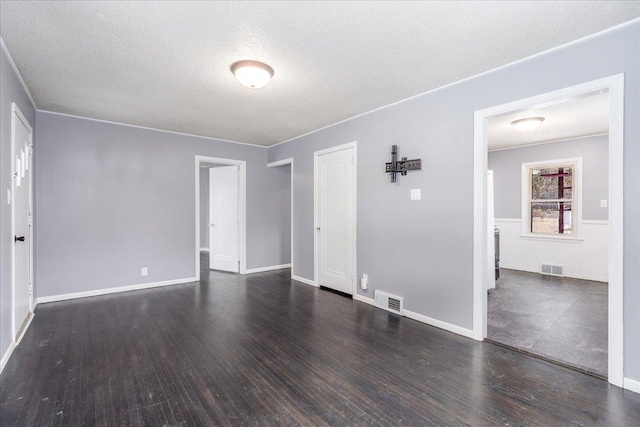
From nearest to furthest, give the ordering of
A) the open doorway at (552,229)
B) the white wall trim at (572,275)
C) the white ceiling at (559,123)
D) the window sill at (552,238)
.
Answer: the open doorway at (552,229) → the white ceiling at (559,123) → the white wall trim at (572,275) → the window sill at (552,238)

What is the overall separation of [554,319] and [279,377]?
3.17 meters

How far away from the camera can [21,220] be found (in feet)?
10.5

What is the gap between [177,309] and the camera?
3.87m

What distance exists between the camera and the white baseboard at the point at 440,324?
3041 mm

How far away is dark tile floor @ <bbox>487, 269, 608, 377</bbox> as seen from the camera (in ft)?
8.80

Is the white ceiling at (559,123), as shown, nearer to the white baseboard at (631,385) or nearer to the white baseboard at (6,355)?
the white baseboard at (631,385)

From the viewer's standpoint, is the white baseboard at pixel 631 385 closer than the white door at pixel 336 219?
A: Yes

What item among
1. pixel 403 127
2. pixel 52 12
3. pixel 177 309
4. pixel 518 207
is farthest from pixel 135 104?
pixel 518 207

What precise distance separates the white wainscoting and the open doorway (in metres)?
0.01

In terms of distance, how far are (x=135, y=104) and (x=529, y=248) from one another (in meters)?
7.15

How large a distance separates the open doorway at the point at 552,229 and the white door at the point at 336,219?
1.89 m

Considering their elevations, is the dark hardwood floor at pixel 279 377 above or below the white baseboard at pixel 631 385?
below

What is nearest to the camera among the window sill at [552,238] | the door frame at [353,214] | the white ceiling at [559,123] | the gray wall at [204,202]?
the white ceiling at [559,123]

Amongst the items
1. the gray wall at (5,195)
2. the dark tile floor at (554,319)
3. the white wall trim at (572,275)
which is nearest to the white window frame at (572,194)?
the white wall trim at (572,275)
